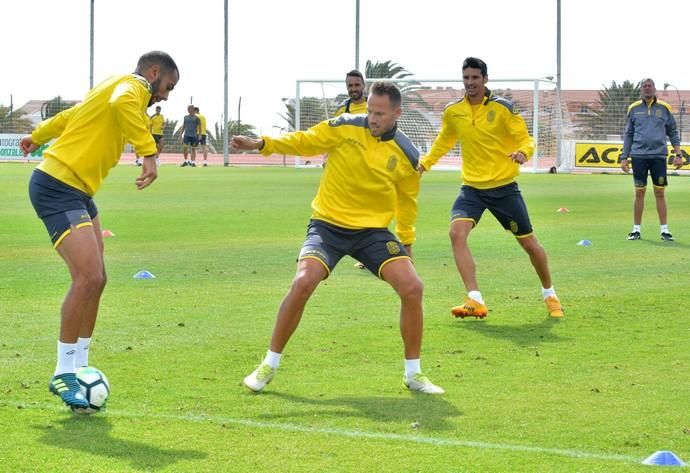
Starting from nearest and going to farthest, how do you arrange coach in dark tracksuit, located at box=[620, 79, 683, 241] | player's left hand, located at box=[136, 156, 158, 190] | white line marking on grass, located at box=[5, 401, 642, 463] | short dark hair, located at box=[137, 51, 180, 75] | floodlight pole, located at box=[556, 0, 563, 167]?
1. white line marking on grass, located at box=[5, 401, 642, 463]
2. player's left hand, located at box=[136, 156, 158, 190]
3. short dark hair, located at box=[137, 51, 180, 75]
4. coach in dark tracksuit, located at box=[620, 79, 683, 241]
5. floodlight pole, located at box=[556, 0, 563, 167]

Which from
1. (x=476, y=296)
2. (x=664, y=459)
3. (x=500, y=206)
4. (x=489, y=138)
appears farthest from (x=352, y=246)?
(x=489, y=138)

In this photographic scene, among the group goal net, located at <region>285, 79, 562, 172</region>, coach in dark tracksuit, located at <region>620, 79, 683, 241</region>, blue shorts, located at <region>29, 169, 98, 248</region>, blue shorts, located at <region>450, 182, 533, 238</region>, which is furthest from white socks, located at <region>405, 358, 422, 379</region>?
goal net, located at <region>285, 79, 562, 172</region>

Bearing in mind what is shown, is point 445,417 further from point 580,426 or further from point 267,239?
point 267,239

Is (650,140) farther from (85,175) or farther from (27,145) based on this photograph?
(85,175)

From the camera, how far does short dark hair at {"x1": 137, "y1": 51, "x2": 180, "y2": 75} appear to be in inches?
299

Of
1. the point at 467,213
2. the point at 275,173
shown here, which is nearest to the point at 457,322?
the point at 467,213

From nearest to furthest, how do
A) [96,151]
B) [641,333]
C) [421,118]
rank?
[96,151] < [641,333] < [421,118]

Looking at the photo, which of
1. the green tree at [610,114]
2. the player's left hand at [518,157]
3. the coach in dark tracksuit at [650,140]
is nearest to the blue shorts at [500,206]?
the player's left hand at [518,157]

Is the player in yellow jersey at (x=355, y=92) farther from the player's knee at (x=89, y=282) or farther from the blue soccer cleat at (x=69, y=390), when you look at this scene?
the blue soccer cleat at (x=69, y=390)

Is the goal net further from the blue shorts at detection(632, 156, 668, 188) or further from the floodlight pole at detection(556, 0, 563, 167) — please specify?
the blue shorts at detection(632, 156, 668, 188)

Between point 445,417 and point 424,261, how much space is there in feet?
26.9

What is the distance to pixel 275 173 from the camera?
41.5m

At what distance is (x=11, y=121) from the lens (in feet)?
178

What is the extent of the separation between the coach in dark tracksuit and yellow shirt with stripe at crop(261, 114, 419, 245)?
11.1 meters
